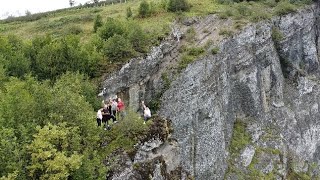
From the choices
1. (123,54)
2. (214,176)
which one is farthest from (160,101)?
(214,176)

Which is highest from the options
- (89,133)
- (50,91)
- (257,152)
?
(50,91)

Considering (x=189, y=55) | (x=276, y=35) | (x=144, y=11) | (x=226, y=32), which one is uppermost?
(x=144, y=11)

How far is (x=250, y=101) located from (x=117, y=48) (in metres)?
18.1

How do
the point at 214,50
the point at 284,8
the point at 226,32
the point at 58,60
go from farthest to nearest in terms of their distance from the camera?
1. the point at 284,8
2. the point at 226,32
3. the point at 214,50
4. the point at 58,60

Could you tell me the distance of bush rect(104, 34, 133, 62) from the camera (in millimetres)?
37344

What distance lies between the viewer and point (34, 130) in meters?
24.4

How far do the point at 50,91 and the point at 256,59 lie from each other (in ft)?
96.7

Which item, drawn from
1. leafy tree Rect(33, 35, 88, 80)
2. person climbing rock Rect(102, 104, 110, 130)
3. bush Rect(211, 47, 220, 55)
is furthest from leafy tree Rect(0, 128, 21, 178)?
bush Rect(211, 47, 220, 55)

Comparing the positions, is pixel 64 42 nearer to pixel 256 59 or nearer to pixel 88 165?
pixel 88 165

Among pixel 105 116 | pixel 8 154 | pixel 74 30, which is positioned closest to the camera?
pixel 8 154

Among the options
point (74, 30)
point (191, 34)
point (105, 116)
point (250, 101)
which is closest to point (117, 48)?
point (105, 116)

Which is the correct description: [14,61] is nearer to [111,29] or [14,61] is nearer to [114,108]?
[114,108]

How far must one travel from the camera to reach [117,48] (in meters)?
37.3

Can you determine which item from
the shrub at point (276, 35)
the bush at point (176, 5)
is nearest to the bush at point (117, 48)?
the bush at point (176, 5)
